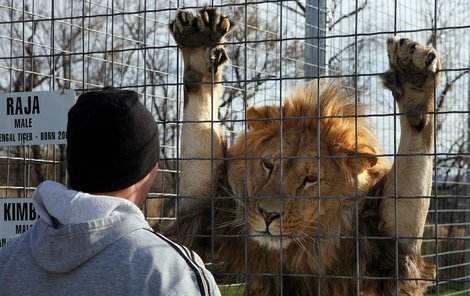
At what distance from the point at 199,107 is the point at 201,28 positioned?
0.45 meters

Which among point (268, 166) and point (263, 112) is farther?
point (263, 112)

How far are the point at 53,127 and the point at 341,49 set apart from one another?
7.66 ft

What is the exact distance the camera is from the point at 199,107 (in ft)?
13.1

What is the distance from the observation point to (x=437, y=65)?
10.6 feet

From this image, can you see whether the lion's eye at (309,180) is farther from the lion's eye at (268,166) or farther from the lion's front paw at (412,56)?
the lion's front paw at (412,56)

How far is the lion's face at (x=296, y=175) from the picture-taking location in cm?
374

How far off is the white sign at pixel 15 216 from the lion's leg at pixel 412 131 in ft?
5.21

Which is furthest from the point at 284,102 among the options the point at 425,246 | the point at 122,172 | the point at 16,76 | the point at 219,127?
→ the point at 16,76

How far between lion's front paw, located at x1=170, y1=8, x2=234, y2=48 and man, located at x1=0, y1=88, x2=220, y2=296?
1730 millimetres

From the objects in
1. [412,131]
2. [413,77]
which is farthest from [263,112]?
[413,77]

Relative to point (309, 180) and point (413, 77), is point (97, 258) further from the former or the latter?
point (309, 180)

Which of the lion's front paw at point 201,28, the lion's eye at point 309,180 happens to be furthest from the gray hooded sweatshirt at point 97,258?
Answer: the lion's eye at point 309,180

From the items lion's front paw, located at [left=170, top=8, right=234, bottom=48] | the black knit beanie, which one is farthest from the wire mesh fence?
the black knit beanie

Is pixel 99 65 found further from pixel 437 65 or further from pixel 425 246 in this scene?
pixel 437 65
